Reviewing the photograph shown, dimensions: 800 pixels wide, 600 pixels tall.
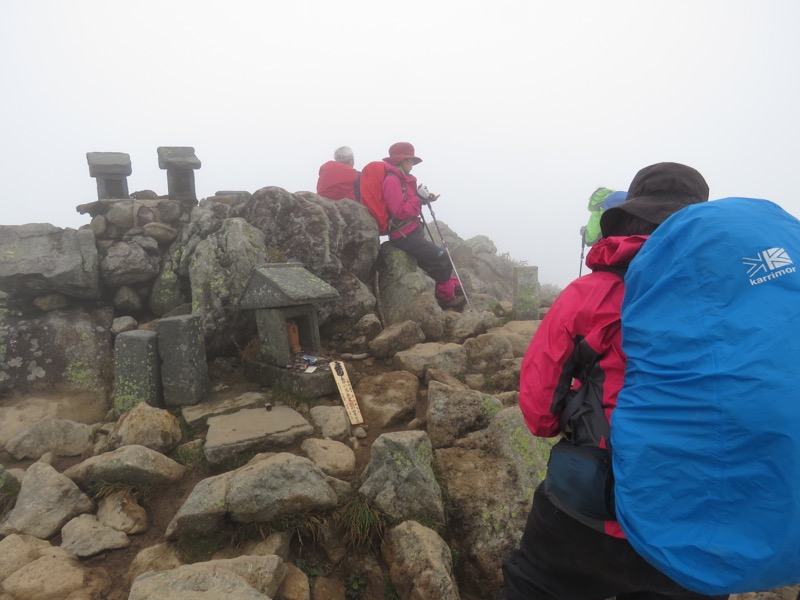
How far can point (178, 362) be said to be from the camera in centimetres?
673

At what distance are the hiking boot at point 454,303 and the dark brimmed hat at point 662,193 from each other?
27.3ft

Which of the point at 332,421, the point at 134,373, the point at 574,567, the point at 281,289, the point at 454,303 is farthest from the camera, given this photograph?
the point at 454,303

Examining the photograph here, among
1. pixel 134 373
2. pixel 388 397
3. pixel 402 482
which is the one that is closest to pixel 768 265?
pixel 402 482

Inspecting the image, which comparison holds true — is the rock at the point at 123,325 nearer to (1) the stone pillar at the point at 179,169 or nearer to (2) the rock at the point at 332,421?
(1) the stone pillar at the point at 179,169

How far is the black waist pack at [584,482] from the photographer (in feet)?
8.45

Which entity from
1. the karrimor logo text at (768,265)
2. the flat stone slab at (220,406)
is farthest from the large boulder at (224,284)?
the karrimor logo text at (768,265)

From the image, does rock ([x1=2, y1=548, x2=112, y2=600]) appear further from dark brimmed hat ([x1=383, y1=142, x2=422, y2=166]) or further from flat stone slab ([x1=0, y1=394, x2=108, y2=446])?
dark brimmed hat ([x1=383, y1=142, x2=422, y2=166])

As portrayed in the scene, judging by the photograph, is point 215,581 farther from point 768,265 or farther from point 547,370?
point 768,265

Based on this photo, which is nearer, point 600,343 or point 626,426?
point 626,426

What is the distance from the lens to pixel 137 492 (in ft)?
16.4

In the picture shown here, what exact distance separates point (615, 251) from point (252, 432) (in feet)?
15.3

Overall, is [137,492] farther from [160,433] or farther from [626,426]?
[626,426]

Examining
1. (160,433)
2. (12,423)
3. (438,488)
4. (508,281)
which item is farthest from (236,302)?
(508,281)

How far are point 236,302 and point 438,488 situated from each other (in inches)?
185
